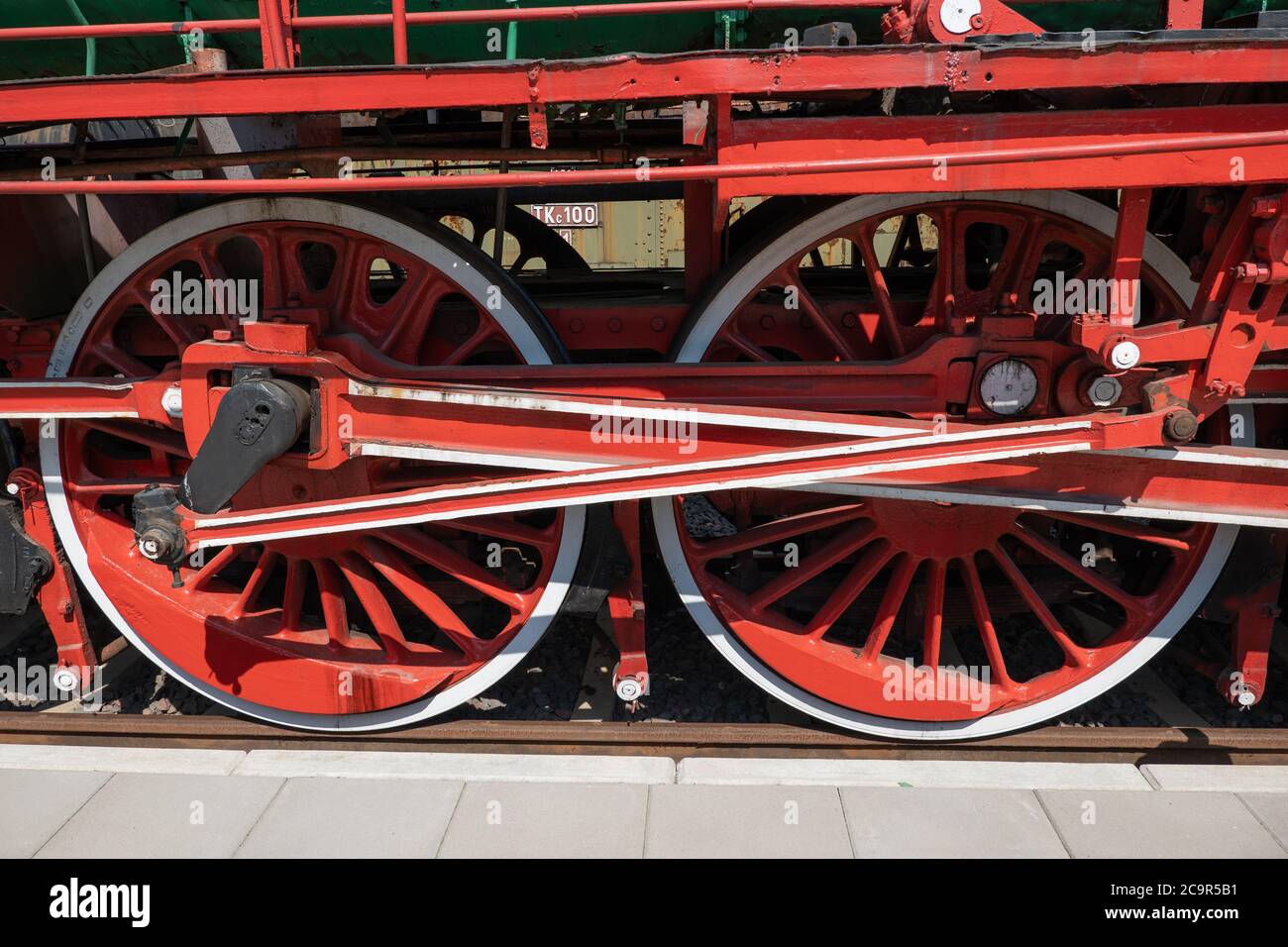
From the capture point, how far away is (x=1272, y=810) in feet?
9.12

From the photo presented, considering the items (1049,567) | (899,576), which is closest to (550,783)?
(899,576)

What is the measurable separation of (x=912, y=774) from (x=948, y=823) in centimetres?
26

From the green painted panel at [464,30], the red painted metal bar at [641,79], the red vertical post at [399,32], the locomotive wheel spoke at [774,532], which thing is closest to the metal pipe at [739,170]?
the red painted metal bar at [641,79]

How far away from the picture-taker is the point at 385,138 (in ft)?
9.46

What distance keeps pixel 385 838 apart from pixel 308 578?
4.39 ft

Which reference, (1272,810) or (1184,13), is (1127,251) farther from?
(1272,810)

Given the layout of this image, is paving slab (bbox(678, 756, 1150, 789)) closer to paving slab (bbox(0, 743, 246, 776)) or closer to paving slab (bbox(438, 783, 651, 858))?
paving slab (bbox(438, 783, 651, 858))

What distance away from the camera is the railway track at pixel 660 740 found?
3041mm

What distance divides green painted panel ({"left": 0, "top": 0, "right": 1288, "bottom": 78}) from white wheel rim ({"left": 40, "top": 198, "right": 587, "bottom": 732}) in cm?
48

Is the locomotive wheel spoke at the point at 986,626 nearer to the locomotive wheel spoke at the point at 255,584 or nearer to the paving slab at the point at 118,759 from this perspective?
the locomotive wheel spoke at the point at 255,584

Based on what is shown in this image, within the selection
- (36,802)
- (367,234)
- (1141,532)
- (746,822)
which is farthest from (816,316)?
(36,802)

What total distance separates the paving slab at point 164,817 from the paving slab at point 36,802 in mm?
33

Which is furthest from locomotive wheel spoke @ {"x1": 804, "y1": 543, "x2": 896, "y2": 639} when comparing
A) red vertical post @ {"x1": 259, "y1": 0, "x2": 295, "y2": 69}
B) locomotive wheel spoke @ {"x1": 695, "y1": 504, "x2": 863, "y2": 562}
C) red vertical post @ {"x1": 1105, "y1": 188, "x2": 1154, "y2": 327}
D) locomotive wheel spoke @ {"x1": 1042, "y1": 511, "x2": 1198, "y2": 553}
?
red vertical post @ {"x1": 259, "y1": 0, "x2": 295, "y2": 69}

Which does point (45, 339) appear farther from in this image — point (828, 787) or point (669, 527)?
point (828, 787)
